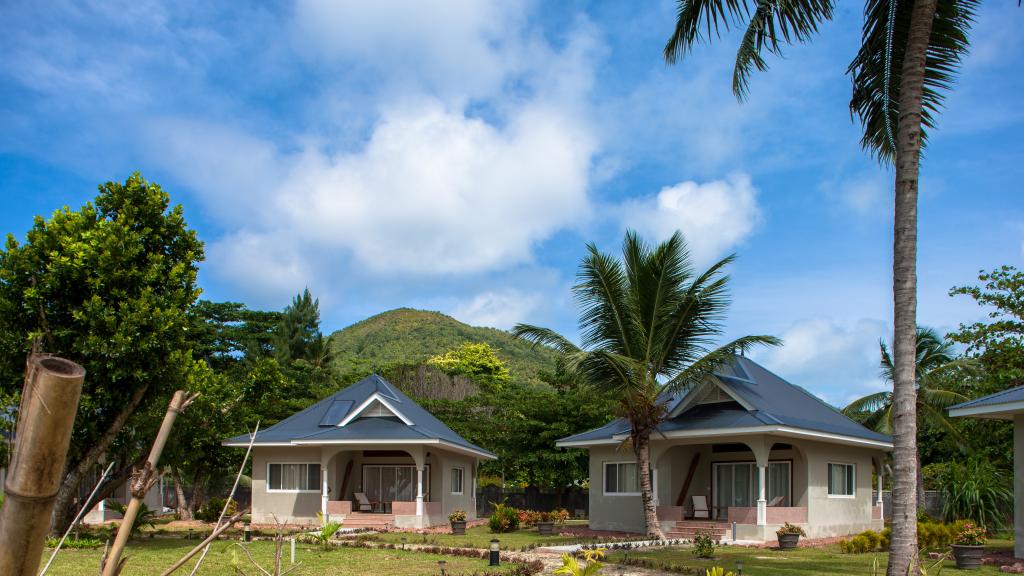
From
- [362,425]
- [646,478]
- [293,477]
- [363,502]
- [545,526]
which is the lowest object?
[363,502]

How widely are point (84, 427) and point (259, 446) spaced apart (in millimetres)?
11453

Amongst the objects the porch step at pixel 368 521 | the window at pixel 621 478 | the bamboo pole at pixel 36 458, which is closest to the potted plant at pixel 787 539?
the window at pixel 621 478

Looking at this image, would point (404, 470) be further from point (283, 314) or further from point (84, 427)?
point (283, 314)

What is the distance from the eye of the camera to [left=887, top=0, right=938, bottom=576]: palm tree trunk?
10.7 meters

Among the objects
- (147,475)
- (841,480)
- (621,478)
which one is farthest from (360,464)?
(147,475)

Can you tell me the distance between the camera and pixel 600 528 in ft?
86.0

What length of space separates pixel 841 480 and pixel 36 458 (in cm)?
2656

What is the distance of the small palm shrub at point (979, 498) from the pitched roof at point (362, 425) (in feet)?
49.5

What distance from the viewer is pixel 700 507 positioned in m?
24.9

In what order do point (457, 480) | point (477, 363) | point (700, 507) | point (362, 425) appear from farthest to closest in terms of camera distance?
1. point (477, 363)
2. point (457, 480)
3. point (362, 425)
4. point (700, 507)

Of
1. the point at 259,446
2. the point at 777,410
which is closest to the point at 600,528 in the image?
the point at 777,410

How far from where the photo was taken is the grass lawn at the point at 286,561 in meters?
13.6

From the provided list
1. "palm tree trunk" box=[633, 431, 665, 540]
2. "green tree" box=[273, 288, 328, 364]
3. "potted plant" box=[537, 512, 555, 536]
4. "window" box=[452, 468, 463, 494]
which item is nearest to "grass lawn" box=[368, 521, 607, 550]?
"potted plant" box=[537, 512, 555, 536]

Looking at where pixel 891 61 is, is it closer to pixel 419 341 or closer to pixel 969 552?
pixel 969 552
